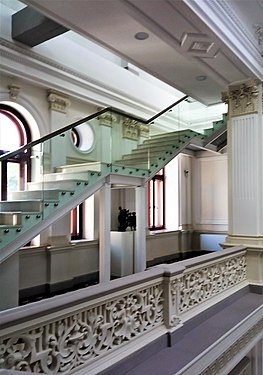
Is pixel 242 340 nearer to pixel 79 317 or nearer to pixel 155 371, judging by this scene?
pixel 155 371

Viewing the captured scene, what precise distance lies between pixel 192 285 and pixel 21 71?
4.88m

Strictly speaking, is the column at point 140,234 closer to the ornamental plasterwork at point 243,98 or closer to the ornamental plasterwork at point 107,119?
the ornamental plasterwork at point 107,119

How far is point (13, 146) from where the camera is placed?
275 inches

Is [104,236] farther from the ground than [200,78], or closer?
closer

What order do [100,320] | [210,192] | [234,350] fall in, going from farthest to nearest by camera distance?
1. [210,192]
2. [234,350]
3. [100,320]

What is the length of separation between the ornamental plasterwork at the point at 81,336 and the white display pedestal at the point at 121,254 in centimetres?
512

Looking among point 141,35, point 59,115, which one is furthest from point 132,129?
point 141,35

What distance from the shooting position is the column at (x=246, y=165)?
195 inches

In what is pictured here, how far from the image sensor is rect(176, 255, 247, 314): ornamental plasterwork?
3.44 m

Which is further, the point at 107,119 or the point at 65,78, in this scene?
the point at 65,78

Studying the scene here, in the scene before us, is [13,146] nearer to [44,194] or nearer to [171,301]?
[44,194]

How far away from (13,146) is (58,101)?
131 centimetres

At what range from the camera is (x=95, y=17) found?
3.70m

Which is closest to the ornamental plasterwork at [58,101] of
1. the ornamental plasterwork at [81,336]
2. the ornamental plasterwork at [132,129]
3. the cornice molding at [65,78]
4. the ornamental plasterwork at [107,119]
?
the cornice molding at [65,78]
